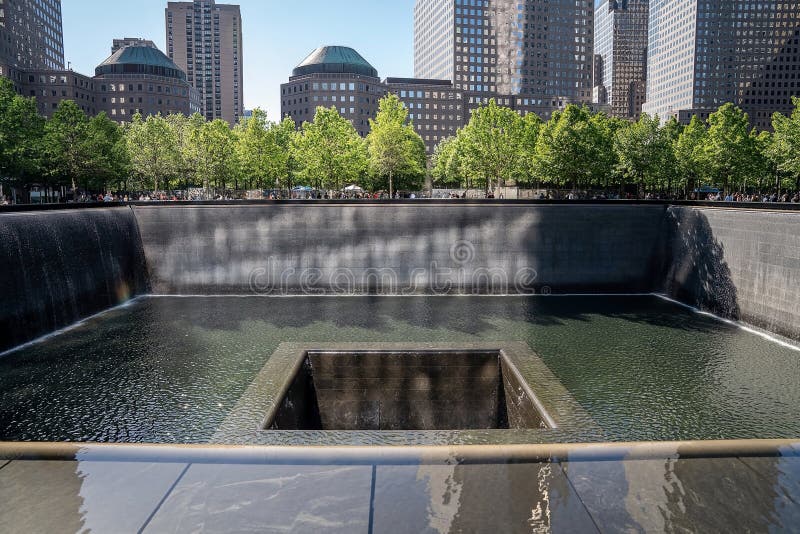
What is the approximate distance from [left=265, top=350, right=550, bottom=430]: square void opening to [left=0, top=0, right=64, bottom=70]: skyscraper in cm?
12827

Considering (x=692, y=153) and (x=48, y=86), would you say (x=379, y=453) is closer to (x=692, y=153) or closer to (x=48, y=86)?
(x=692, y=153)

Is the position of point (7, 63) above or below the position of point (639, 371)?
above

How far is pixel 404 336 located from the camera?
23.7 metres

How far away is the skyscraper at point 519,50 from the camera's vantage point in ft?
557

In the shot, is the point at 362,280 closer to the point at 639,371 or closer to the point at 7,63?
the point at 639,371

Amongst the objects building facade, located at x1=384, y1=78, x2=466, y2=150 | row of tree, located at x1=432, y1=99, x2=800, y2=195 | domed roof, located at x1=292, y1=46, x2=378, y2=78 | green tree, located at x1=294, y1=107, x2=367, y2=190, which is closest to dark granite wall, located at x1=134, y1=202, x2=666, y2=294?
green tree, located at x1=294, y1=107, x2=367, y2=190

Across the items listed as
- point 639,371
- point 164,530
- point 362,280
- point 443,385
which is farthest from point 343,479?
point 362,280

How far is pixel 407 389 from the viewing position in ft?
61.0

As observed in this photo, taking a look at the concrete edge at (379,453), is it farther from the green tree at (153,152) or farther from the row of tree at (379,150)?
the green tree at (153,152)

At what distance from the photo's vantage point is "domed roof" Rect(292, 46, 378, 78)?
151125 mm

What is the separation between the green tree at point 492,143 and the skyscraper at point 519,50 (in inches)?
4422

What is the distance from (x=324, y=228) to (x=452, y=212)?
7.75 m

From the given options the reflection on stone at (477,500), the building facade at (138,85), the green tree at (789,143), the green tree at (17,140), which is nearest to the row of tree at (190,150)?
the green tree at (17,140)

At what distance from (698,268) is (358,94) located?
12973 centimetres
